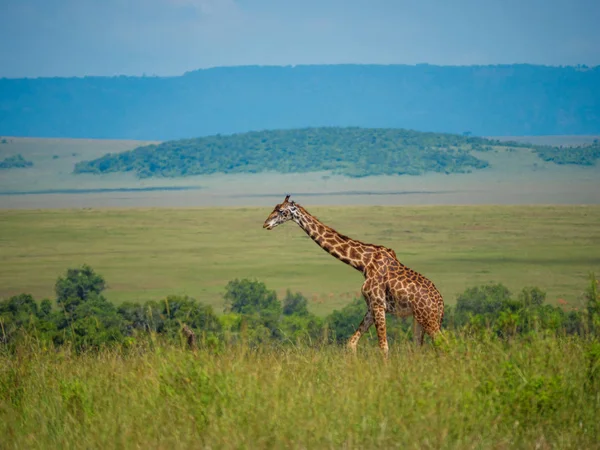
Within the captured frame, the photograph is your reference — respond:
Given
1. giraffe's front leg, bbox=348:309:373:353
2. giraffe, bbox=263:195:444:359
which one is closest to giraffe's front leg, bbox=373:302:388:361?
giraffe, bbox=263:195:444:359

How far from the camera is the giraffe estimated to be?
9.98 m

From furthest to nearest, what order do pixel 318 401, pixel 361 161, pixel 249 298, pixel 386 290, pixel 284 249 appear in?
pixel 361 161 → pixel 284 249 → pixel 249 298 → pixel 386 290 → pixel 318 401

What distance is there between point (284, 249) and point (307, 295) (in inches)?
1370

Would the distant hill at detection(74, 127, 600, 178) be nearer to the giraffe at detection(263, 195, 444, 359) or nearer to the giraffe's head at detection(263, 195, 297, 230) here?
the giraffe's head at detection(263, 195, 297, 230)

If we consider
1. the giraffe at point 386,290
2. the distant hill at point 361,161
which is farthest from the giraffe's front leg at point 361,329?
the distant hill at point 361,161

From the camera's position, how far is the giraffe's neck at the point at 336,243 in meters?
10.7

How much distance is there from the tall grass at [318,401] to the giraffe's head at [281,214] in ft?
7.85

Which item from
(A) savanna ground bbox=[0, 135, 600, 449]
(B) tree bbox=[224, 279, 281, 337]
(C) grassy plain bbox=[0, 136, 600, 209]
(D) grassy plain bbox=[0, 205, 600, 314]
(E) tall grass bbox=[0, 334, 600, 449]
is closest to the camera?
(E) tall grass bbox=[0, 334, 600, 449]

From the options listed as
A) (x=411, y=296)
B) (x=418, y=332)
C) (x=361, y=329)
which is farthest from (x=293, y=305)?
(x=411, y=296)

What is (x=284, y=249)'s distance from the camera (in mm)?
111500

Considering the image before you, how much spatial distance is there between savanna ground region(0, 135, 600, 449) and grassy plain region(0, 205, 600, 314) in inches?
15.2

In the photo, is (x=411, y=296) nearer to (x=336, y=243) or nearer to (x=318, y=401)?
(x=336, y=243)

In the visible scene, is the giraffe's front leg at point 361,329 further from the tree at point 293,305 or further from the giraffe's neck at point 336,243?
the tree at point 293,305

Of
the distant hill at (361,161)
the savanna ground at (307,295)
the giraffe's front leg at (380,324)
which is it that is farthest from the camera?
the distant hill at (361,161)
